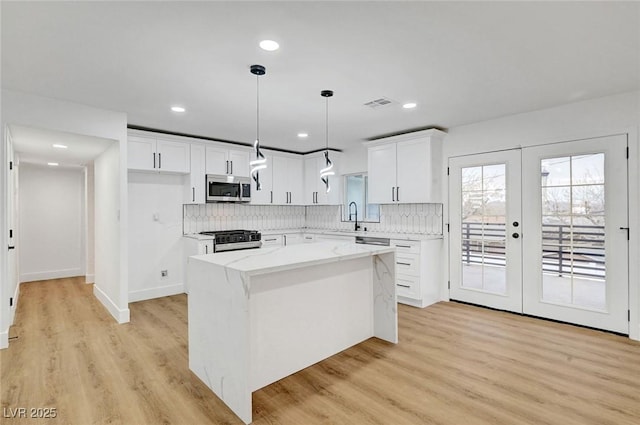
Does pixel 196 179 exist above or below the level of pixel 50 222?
above

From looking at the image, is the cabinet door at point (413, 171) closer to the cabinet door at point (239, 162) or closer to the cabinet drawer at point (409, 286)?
the cabinet drawer at point (409, 286)

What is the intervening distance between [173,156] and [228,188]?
100 centimetres

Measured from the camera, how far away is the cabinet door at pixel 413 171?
191 inches

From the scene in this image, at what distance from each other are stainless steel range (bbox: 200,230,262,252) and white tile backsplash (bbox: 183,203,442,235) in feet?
1.14

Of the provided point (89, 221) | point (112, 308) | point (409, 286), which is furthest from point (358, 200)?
point (89, 221)

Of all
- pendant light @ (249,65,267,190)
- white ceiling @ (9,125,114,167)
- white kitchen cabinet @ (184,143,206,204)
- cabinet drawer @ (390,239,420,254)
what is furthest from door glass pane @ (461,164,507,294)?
white ceiling @ (9,125,114,167)

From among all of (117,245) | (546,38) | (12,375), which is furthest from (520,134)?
(12,375)

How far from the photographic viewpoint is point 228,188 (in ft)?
18.7

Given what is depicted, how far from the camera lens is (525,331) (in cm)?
Answer: 369

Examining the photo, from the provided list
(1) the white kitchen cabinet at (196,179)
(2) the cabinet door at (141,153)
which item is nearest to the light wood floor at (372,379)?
(1) the white kitchen cabinet at (196,179)

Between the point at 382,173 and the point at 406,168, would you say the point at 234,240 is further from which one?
the point at 406,168

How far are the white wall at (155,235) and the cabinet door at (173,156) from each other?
12.9 inches

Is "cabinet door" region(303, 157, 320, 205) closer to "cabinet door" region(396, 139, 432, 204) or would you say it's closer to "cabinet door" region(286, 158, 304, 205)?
"cabinet door" region(286, 158, 304, 205)

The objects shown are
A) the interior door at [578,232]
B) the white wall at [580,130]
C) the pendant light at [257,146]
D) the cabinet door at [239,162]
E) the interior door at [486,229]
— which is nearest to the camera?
the pendant light at [257,146]
